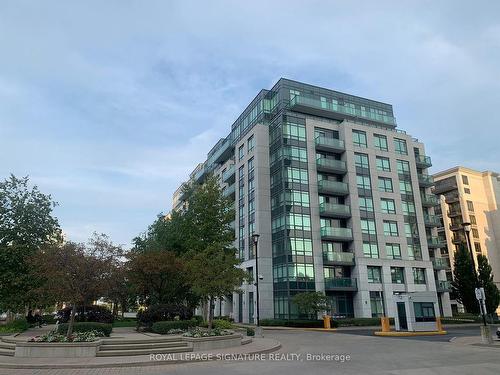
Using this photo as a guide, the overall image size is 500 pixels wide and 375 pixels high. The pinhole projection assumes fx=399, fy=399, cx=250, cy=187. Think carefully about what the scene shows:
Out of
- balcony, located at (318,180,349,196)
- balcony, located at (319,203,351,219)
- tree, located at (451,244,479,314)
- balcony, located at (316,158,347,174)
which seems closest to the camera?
balcony, located at (319,203,351,219)

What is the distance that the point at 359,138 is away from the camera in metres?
56.0

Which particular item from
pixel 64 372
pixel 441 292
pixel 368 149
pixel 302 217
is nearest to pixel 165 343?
pixel 64 372

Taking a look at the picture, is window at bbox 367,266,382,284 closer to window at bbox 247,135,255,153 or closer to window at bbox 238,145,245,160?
window at bbox 247,135,255,153

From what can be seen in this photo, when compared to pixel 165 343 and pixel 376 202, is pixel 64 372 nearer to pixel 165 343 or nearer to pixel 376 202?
pixel 165 343

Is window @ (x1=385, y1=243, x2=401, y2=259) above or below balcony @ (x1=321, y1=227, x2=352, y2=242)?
below

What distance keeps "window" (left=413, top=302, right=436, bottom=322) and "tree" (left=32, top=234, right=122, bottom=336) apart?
24.7 metres

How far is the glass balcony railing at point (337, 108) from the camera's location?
55.3 metres

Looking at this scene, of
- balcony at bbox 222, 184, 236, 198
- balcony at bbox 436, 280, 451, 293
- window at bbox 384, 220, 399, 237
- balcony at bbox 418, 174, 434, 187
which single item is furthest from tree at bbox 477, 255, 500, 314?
balcony at bbox 222, 184, 236, 198

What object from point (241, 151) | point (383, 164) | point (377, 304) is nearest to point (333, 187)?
point (383, 164)

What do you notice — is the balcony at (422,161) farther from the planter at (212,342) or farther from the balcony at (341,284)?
the planter at (212,342)

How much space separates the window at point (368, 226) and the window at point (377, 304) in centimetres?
767

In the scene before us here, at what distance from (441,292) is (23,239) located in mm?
51506

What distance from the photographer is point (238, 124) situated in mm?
65562

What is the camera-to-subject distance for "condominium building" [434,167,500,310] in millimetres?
79125
